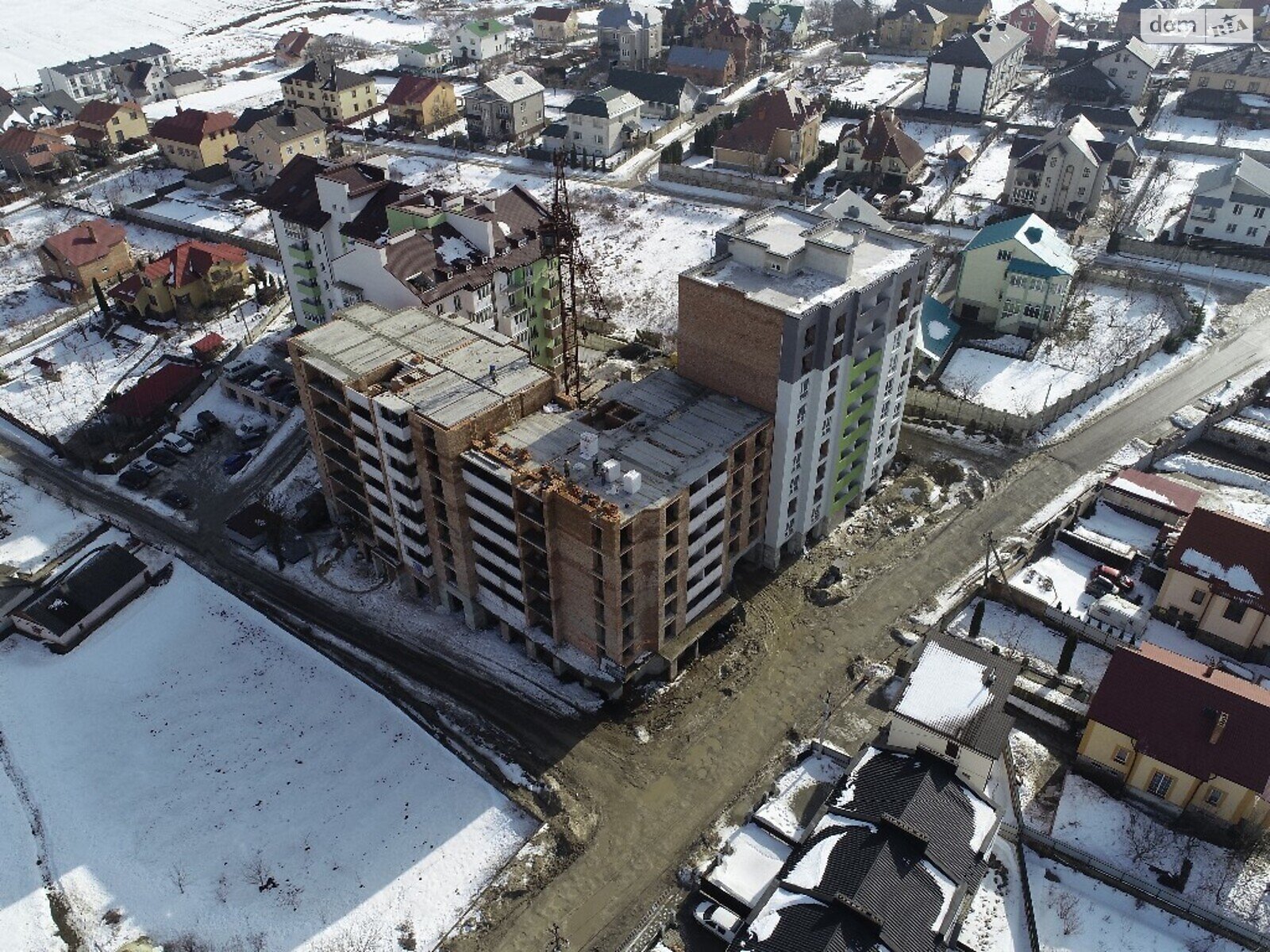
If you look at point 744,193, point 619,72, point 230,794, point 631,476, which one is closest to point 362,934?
point 230,794

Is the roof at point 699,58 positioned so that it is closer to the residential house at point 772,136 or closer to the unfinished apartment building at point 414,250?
the residential house at point 772,136

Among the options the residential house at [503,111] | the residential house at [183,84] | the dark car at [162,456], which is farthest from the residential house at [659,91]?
the dark car at [162,456]

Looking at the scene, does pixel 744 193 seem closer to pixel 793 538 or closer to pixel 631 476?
pixel 793 538

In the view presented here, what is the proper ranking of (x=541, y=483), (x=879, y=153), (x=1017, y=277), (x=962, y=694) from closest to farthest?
(x=962, y=694) < (x=541, y=483) < (x=1017, y=277) < (x=879, y=153)

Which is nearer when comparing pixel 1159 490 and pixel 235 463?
pixel 1159 490

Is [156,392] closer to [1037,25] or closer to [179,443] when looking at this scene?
[179,443]

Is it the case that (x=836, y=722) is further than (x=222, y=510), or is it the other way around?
(x=222, y=510)

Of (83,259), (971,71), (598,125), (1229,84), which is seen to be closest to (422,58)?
(598,125)

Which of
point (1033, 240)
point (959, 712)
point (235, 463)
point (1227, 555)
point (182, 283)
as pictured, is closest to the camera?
point (959, 712)
